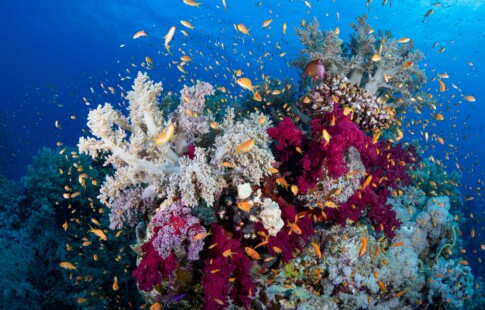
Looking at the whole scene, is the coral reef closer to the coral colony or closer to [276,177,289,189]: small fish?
the coral colony

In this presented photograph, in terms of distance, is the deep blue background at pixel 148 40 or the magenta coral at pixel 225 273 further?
the deep blue background at pixel 148 40

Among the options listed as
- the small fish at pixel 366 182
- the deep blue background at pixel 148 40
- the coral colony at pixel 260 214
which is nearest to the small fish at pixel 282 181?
the coral colony at pixel 260 214

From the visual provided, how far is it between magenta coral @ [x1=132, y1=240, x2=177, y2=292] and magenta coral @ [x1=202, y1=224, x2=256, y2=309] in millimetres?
537

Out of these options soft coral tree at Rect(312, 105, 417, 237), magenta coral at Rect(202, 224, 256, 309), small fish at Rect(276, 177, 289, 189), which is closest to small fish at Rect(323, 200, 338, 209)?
soft coral tree at Rect(312, 105, 417, 237)

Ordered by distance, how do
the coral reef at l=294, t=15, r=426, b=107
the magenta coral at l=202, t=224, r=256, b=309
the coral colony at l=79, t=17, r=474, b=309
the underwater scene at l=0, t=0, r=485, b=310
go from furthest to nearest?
1. the coral reef at l=294, t=15, r=426, b=107
2. the underwater scene at l=0, t=0, r=485, b=310
3. the coral colony at l=79, t=17, r=474, b=309
4. the magenta coral at l=202, t=224, r=256, b=309

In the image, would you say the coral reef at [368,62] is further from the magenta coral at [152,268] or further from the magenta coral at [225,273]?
the magenta coral at [152,268]

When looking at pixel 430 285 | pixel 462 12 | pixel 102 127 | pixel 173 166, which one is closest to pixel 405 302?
pixel 430 285

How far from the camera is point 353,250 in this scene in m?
5.03

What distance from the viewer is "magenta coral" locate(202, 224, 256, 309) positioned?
4020 millimetres

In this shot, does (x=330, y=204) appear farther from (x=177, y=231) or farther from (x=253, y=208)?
(x=177, y=231)

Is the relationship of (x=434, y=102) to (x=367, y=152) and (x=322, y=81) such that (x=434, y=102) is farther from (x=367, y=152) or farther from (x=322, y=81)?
(x=367, y=152)

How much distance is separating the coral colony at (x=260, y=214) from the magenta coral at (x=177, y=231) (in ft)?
0.06

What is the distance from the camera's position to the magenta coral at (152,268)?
404cm

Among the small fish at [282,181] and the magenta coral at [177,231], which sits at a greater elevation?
the small fish at [282,181]
